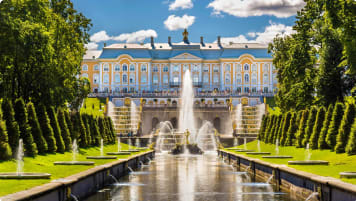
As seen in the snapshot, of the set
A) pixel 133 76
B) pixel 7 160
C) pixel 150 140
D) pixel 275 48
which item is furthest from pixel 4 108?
pixel 133 76

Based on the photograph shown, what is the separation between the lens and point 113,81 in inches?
4326

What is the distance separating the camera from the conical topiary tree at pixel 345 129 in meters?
20.5

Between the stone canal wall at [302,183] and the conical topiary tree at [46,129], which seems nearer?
the stone canal wall at [302,183]

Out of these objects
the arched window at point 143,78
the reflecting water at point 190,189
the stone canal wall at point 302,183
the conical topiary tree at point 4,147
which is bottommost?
the reflecting water at point 190,189

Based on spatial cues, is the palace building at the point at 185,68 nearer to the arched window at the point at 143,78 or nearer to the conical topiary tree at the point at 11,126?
the arched window at the point at 143,78

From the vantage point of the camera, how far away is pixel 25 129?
19.7 m

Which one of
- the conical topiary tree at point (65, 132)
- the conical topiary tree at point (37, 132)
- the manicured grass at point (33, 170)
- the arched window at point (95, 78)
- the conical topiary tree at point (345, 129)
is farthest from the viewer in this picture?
the arched window at point (95, 78)

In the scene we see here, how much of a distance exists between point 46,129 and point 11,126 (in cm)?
436

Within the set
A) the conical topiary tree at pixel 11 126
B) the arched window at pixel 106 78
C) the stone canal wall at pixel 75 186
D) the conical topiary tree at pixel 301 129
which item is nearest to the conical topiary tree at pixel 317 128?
the conical topiary tree at pixel 301 129

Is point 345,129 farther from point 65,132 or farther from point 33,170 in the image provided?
point 65,132

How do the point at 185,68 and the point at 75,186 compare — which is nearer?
the point at 75,186

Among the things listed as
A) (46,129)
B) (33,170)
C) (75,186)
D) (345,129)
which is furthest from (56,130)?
(345,129)

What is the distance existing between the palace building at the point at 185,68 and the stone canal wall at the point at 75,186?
91.4 metres

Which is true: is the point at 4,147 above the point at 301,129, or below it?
below
